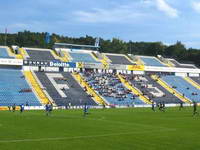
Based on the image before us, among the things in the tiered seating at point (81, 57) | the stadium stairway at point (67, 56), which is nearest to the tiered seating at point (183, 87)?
the tiered seating at point (81, 57)

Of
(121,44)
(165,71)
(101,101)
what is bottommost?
(101,101)

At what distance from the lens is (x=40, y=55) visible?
3947 inches

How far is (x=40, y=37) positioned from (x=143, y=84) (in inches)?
2727

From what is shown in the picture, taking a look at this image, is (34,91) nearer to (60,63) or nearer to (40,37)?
(60,63)

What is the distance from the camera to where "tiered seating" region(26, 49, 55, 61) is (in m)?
97.3

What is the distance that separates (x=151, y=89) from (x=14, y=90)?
119 feet

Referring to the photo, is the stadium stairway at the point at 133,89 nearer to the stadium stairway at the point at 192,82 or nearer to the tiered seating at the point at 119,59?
the tiered seating at the point at 119,59

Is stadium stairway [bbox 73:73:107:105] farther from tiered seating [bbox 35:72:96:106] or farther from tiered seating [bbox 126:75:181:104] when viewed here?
tiered seating [bbox 126:75:181:104]

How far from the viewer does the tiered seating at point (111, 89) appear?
87.6m

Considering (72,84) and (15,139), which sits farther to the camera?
(72,84)

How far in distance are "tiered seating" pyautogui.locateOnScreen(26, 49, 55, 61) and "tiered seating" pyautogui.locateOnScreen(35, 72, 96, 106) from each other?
5.41 metres

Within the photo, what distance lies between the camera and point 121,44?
555 ft

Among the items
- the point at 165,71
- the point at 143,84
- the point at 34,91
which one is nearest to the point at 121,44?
the point at 165,71

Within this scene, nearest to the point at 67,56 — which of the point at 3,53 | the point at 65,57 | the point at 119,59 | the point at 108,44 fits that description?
the point at 65,57
